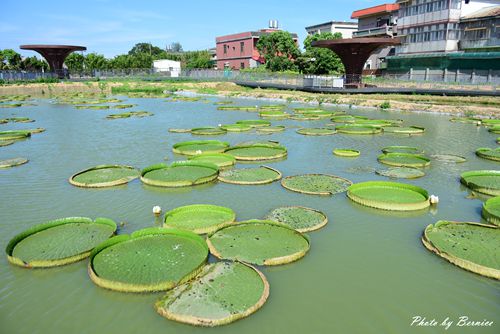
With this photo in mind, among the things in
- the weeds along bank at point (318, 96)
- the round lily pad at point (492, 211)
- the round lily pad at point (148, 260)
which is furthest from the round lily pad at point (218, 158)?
the weeds along bank at point (318, 96)

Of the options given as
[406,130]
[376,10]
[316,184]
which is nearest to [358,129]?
[406,130]

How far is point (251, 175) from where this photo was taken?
884cm

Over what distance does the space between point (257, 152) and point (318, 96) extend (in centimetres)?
1756

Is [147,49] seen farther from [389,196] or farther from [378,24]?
[389,196]

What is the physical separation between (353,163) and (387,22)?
4517 centimetres

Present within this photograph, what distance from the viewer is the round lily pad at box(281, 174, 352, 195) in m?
7.83

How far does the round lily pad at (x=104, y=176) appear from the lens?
827cm

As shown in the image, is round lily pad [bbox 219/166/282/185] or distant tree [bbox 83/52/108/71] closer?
round lily pad [bbox 219/166/282/185]

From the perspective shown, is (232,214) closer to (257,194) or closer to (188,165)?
(257,194)

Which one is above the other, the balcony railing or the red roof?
the red roof

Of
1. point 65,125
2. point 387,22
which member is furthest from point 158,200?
point 387,22

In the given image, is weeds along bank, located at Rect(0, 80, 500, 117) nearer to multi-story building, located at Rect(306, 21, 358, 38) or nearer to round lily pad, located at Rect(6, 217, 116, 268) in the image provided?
round lily pad, located at Rect(6, 217, 116, 268)

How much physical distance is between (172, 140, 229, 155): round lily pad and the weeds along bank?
14.0 m

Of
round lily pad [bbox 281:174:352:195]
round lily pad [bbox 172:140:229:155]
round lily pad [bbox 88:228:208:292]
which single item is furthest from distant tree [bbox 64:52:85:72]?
round lily pad [bbox 88:228:208:292]
